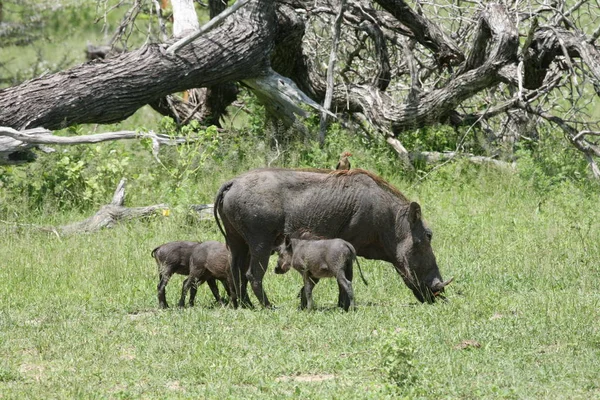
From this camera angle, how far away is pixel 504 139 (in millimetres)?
14727

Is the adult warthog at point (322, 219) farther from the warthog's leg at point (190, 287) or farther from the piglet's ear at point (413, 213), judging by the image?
the warthog's leg at point (190, 287)

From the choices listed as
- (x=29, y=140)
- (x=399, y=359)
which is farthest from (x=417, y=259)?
(x=29, y=140)

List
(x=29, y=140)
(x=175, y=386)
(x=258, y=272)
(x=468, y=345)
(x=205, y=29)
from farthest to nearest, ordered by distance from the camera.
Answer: (x=205, y=29), (x=29, y=140), (x=258, y=272), (x=468, y=345), (x=175, y=386)

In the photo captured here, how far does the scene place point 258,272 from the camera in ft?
29.2

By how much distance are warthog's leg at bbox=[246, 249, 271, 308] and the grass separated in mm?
327

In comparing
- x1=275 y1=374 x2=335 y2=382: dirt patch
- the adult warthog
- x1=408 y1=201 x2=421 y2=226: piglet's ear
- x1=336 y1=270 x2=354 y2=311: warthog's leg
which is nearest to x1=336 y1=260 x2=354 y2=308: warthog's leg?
x1=336 y1=270 x2=354 y2=311: warthog's leg

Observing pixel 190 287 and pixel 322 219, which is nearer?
pixel 322 219

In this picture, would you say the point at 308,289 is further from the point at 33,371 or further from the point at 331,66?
the point at 331,66

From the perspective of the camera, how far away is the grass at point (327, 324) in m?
6.49

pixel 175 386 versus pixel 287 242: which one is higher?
pixel 175 386

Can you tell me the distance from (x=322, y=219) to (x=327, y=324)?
4.49 ft

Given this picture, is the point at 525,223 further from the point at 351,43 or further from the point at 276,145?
the point at 351,43

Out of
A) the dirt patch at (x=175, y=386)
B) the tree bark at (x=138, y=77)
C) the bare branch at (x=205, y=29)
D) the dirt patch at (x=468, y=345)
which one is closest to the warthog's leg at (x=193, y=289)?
the dirt patch at (x=175, y=386)

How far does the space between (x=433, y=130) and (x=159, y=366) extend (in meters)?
7.92
